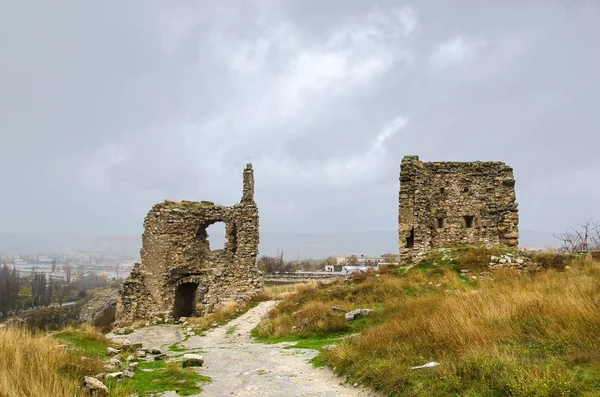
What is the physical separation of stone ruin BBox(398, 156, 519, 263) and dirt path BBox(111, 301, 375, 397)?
11266 mm

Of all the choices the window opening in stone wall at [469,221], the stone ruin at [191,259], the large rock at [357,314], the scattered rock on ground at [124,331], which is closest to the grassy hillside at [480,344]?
the large rock at [357,314]

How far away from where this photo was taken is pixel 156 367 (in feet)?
30.3

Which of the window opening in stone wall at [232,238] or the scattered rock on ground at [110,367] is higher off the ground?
the window opening in stone wall at [232,238]

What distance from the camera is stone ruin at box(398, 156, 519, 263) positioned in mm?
22438

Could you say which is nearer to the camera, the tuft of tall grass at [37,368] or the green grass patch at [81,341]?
the tuft of tall grass at [37,368]

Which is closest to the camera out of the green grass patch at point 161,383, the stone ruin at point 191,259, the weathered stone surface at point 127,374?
the green grass patch at point 161,383

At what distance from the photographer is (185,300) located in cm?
2623

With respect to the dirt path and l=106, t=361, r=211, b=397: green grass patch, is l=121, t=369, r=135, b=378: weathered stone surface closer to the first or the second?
l=106, t=361, r=211, b=397: green grass patch

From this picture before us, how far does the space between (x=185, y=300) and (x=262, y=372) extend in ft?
62.1

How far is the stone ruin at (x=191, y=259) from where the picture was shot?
23156 mm

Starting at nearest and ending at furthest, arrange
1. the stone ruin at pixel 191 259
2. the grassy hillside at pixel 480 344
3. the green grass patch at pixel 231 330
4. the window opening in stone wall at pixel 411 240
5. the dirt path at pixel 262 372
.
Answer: the grassy hillside at pixel 480 344
the dirt path at pixel 262 372
the green grass patch at pixel 231 330
the window opening in stone wall at pixel 411 240
the stone ruin at pixel 191 259

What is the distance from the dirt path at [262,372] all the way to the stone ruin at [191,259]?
8.74m

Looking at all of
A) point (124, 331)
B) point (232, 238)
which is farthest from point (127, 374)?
point (232, 238)

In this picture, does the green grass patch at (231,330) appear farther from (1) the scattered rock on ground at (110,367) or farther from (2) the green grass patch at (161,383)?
(1) the scattered rock on ground at (110,367)
